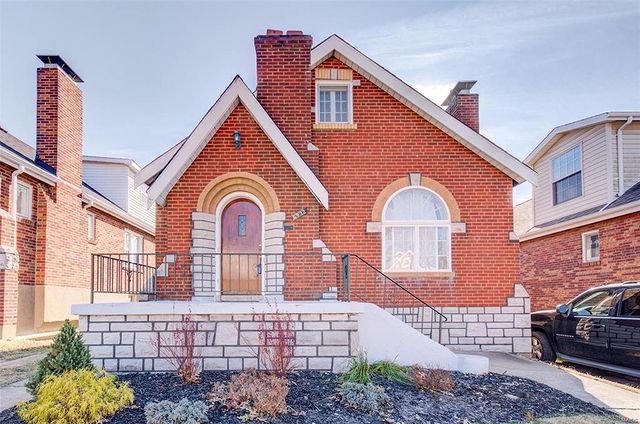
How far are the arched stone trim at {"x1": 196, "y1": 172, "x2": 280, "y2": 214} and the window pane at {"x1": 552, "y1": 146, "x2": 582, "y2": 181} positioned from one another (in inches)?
405

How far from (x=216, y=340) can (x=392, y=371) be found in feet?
8.35

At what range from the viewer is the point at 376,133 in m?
11.3

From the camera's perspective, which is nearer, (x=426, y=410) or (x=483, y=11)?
(x=426, y=410)

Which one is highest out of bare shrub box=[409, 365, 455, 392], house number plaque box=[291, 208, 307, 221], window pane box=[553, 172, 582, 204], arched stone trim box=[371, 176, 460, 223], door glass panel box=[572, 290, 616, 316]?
window pane box=[553, 172, 582, 204]

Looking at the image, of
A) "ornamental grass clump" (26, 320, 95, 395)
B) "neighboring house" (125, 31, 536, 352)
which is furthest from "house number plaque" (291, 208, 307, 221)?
"ornamental grass clump" (26, 320, 95, 395)

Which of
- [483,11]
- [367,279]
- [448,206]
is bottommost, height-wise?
[367,279]

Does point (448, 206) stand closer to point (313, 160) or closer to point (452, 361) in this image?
point (313, 160)

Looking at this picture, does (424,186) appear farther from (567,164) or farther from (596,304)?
(567,164)

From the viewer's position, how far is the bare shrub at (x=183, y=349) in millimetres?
6891

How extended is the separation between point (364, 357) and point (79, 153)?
1306 cm

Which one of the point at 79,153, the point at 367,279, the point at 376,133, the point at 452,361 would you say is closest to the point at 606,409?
the point at 452,361

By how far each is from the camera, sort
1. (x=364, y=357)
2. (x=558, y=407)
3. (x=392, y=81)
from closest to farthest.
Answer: (x=558, y=407), (x=364, y=357), (x=392, y=81)

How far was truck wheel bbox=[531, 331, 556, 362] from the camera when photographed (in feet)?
33.7

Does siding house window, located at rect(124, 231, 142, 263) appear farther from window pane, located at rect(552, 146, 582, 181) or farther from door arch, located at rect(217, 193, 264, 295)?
window pane, located at rect(552, 146, 582, 181)
